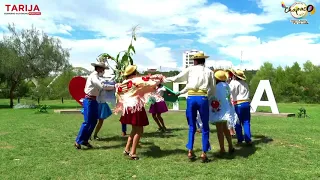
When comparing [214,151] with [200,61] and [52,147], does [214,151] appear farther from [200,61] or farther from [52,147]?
[52,147]

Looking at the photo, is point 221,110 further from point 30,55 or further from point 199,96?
point 30,55

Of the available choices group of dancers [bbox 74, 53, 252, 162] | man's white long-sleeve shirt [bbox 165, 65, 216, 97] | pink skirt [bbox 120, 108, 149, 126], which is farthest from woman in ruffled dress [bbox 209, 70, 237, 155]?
pink skirt [bbox 120, 108, 149, 126]

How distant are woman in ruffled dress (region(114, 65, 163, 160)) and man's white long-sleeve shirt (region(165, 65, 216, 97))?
0.53 m

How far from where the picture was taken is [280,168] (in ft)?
19.1

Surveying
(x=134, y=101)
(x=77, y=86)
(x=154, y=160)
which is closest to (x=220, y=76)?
(x=134, y=101)

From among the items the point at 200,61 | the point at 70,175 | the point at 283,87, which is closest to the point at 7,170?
the point at 70,175

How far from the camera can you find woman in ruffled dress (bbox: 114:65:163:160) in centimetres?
654

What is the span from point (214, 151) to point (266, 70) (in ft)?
152

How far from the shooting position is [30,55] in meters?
29.0

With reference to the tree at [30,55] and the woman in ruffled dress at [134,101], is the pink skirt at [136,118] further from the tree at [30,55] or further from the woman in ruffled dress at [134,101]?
the tree at [30,55]

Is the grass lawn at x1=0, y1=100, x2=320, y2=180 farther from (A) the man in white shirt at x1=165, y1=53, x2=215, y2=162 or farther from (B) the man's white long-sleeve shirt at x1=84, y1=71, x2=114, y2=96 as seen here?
(B) the man's white long-sleeve shirt at x1=84, y1=71, x2=114, y2=96

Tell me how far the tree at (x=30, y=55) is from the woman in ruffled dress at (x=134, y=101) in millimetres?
23516

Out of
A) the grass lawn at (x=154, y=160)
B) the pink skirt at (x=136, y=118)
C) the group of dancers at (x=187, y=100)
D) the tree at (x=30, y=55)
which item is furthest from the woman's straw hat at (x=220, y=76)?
the tree at (x=30, y=55)

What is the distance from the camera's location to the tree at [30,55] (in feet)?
92.5
